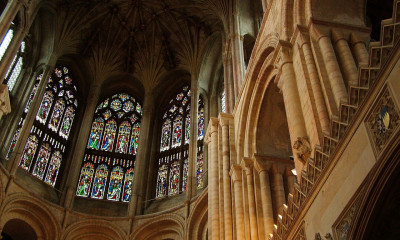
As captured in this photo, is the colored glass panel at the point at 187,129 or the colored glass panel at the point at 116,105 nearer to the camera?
the colored glass panel at the point at 187,129

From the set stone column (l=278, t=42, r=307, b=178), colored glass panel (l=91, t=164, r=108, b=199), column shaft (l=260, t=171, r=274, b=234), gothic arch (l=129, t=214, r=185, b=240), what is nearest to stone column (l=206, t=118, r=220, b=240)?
column shaft (l=260, t=171, r=274, b=234)

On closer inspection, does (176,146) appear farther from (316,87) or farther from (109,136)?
(316,87)

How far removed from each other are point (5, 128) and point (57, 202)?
3.43 meters

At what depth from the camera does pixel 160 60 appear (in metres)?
22.1

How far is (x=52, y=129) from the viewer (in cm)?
1877

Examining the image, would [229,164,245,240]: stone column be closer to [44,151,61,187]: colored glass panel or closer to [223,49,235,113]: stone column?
[223,49,235,113]: stone column

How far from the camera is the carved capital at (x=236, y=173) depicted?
425 inches

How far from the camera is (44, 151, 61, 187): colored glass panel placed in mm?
17566

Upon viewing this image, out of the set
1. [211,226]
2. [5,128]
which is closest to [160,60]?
[5,128]

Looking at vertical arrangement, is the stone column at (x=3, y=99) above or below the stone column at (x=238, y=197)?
above

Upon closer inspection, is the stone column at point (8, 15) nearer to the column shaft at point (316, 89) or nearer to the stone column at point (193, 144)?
the stone column at point (193, 144)

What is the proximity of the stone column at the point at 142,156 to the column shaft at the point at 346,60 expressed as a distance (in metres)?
12.0

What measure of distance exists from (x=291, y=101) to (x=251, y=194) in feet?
10.3

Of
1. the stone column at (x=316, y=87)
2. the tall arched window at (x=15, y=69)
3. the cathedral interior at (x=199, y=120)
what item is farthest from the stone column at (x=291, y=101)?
the tall arched window at (x=15, y=69)
